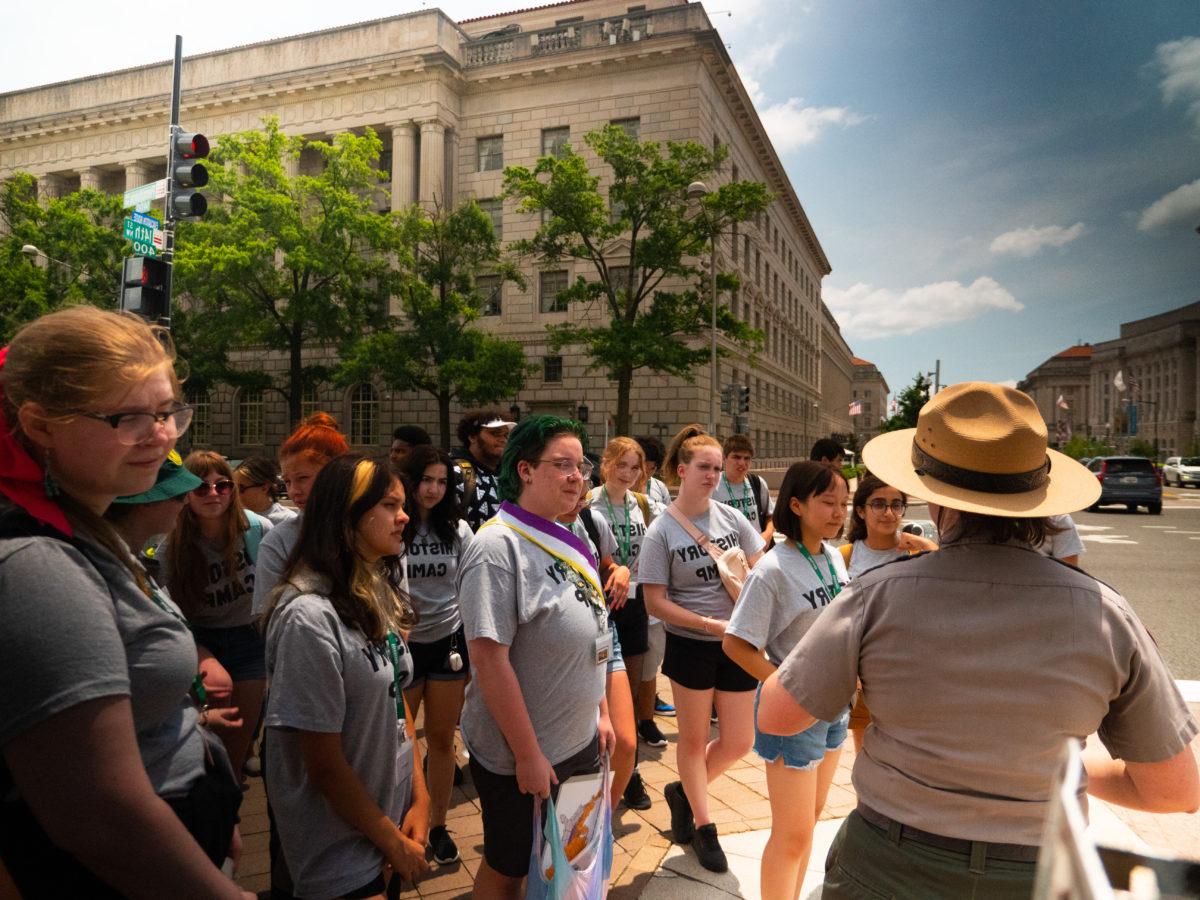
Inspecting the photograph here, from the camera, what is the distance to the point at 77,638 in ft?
3.73

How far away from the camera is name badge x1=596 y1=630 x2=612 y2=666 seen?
2602 mm

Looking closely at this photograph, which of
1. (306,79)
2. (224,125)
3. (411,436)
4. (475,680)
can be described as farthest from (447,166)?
(475,680)

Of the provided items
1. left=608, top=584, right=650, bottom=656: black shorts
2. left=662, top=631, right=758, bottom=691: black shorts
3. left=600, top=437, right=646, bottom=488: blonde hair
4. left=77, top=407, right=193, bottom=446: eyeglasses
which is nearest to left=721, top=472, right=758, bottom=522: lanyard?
left=600, top=437, right=646, bottom=488: blonde hair

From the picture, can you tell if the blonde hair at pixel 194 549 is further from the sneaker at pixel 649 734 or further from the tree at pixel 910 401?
the tree at pixel 910 401

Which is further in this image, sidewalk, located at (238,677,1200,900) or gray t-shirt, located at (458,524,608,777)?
sidewalk, located at (238,677,1200,900)

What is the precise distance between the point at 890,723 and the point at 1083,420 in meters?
154

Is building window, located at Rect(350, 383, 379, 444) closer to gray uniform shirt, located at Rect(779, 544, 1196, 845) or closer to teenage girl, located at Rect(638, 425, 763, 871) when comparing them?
teenage girl, located at Rect(638, 425, 763, 871)

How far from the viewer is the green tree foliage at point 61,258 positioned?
28516 millimetres

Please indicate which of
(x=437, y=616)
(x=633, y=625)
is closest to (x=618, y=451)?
(x=633, y=625)

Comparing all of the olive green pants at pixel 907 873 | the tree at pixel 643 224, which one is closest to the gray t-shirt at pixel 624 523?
the olive green pants at pixel 907 873

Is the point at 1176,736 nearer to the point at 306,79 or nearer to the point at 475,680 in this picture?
the point at 475,680

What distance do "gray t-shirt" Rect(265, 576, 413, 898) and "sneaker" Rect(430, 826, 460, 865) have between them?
1696mm

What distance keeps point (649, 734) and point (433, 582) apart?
2.23 m

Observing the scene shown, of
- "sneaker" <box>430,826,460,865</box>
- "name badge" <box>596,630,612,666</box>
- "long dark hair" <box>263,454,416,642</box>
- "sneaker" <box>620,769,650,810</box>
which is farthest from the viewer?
"sneaker" <box>620,769,650,810</box>
